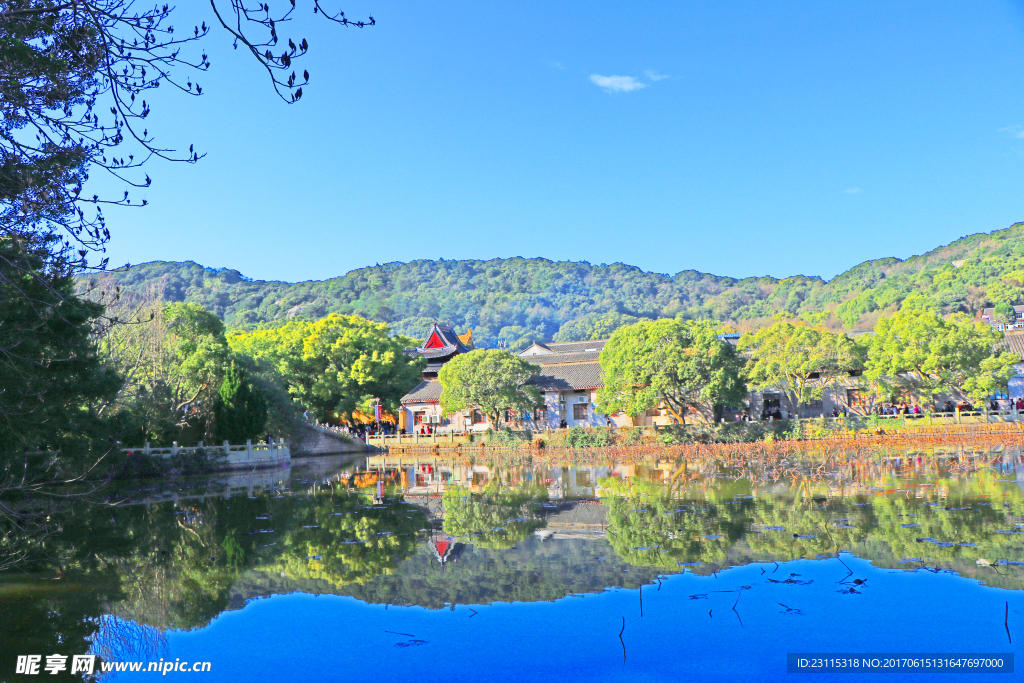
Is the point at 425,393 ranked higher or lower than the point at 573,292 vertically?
lower

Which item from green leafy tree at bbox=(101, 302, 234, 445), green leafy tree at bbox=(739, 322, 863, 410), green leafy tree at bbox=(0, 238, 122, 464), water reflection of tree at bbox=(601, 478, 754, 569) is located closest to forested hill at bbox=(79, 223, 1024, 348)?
green leafy tree at bbox=(739, 322, 863, 410)

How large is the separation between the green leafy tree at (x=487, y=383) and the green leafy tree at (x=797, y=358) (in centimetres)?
1052

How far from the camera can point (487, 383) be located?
34.8 metres

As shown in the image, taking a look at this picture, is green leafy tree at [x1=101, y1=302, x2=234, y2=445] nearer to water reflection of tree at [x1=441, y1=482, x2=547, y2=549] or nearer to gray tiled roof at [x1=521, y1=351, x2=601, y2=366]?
water reflection of tree at [x1=441, y1=482, x2=547, y2=549]

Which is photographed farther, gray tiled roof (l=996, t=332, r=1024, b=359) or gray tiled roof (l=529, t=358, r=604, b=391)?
gray tiled roof (l=529, t=358, r=604, b=391)

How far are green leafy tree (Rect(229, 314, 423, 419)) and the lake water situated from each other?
92.0 feet

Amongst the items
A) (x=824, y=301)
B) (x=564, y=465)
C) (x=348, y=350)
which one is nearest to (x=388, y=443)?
(x=348, y=350)

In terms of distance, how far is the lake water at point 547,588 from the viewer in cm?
513

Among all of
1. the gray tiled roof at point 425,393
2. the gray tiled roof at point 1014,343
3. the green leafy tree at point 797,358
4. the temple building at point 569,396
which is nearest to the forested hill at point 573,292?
the gray tiled roof at point 1014,343

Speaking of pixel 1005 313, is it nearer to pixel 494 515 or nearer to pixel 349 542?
pixel 494 515

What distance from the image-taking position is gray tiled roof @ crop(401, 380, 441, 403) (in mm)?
41812

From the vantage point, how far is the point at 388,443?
38562 mm

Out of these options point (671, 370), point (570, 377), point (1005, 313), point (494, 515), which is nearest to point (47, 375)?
point (494, 515)

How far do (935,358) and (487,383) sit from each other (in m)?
19.1
